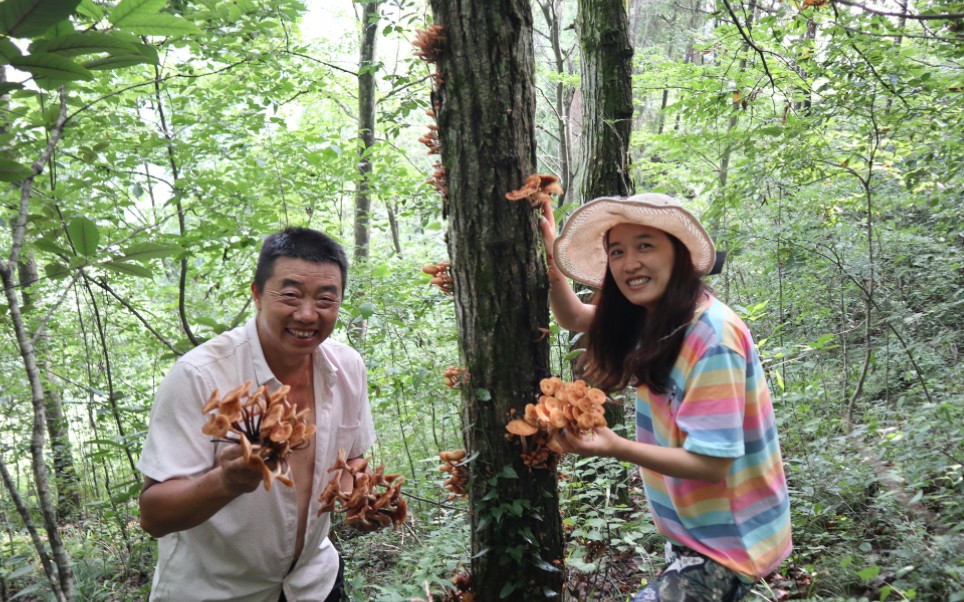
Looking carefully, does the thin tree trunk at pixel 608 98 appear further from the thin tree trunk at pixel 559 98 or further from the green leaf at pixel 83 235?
the thin tree trunk at pixel 559 98

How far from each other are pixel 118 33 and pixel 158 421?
150cm

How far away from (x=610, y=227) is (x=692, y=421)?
1.04 metres

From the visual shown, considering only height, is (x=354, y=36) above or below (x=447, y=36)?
above

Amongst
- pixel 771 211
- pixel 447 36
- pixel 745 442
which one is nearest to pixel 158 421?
pixel 447 36

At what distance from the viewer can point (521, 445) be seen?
2.92 metres

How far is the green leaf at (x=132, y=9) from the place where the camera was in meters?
1.36

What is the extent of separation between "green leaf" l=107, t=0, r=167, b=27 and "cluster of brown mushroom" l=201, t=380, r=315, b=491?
102 cm

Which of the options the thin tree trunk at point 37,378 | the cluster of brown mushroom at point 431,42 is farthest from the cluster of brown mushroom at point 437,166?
the thin tree trunk at point 37,378

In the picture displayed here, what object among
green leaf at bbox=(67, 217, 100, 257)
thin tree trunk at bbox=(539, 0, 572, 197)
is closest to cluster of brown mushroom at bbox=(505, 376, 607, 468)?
green leaf at bbox=(67, 217, 100, 257)

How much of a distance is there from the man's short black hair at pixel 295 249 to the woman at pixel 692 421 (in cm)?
124

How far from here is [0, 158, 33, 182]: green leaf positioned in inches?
67.4

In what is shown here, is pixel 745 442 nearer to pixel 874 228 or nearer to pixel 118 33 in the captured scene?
pixel 118 33

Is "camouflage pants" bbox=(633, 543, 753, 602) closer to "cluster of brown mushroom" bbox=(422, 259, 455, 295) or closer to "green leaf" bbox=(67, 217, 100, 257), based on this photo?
"cluster of brown mushroom" bbox=(422, 259, 455, 295)

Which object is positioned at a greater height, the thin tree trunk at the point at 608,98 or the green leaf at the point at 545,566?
the thin tree trunk at the point at 608,98
